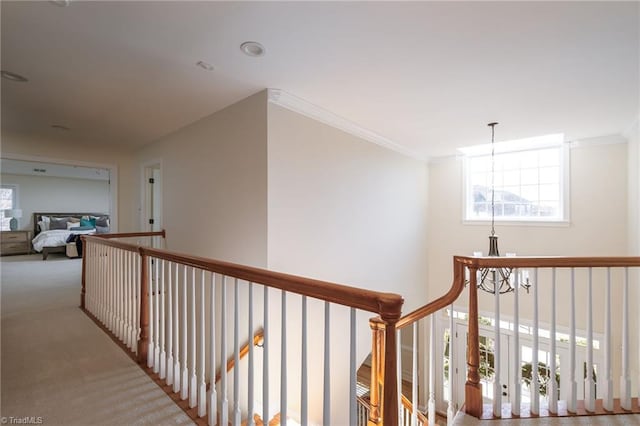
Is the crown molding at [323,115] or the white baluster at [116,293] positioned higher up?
the crown molding at [323,115]

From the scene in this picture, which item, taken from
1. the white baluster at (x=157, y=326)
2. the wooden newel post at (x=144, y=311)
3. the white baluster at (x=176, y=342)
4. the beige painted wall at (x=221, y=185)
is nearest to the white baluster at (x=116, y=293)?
the wooden newel post at (x=144, y=311)

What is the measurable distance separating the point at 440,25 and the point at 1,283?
6960mm

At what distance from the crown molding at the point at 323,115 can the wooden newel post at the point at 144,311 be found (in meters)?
1.79

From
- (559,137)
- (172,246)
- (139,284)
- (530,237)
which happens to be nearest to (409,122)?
(559,137)

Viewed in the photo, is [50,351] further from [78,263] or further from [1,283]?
[78,263]

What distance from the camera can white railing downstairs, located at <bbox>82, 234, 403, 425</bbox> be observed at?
3.39ft

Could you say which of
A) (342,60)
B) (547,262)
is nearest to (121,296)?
(342,60)

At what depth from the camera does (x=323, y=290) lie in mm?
1051

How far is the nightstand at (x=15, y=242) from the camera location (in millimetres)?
7580

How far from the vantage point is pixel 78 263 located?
6.60 metres

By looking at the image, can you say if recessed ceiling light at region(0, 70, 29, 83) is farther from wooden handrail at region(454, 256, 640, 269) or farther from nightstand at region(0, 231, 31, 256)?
nightstand at region(0, 231, 31, 256)

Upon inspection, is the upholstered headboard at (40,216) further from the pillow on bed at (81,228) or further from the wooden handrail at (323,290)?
the wooden handrail at (323,290)

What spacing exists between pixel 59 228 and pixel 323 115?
9.47m

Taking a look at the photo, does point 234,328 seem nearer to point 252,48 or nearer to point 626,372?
point 252,48
